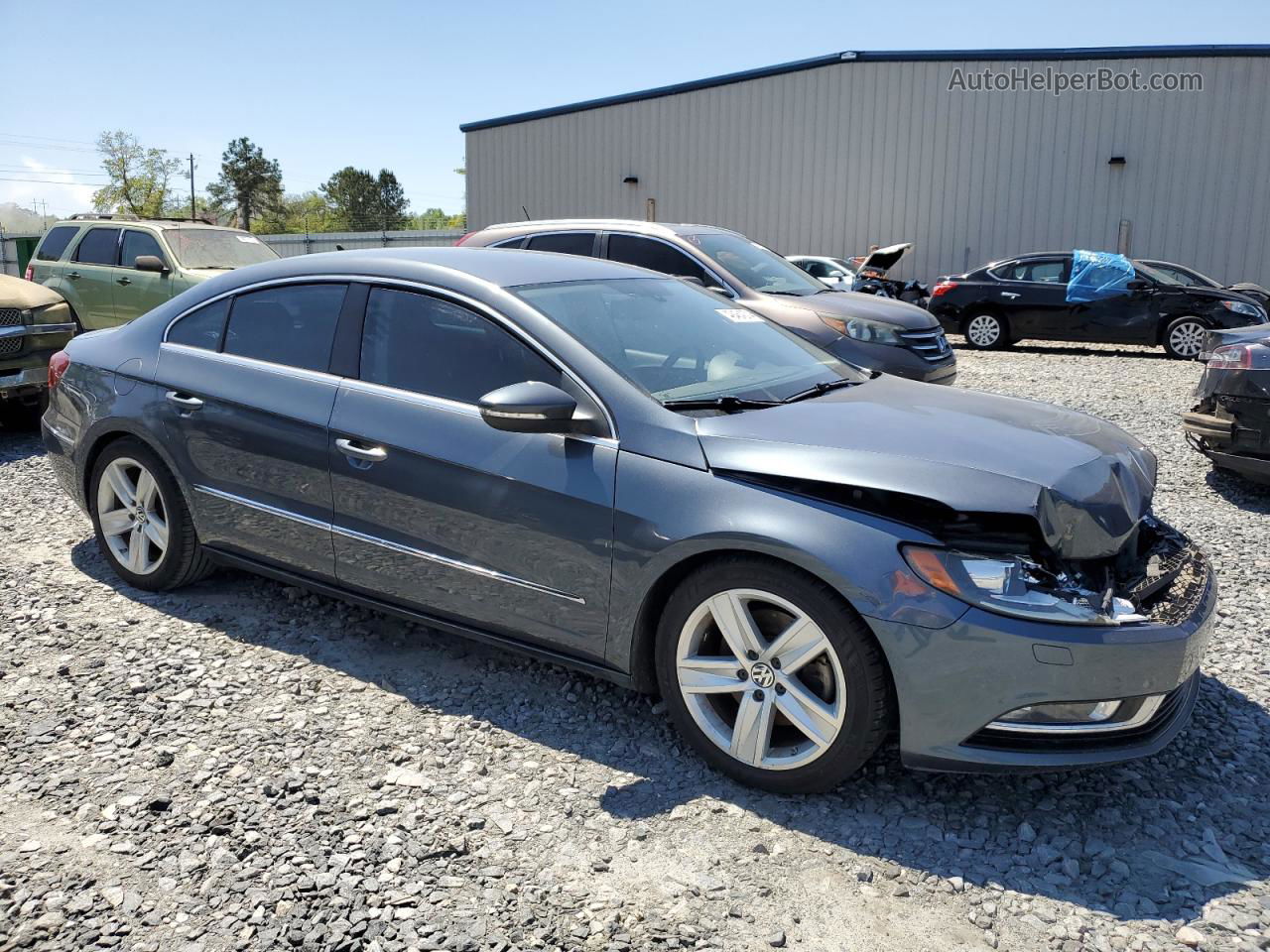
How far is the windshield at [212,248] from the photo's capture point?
11570 mm

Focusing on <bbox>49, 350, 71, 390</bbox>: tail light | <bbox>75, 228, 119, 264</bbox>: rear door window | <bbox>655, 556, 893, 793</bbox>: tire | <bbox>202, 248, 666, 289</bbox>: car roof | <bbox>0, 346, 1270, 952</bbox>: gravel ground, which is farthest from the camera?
<bbox>75, 228, 119, 264</bbox>: rear door window

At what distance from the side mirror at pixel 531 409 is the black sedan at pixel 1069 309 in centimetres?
1311

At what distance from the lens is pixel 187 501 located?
14.3 ft

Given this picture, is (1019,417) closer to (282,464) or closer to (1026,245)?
(282,464)

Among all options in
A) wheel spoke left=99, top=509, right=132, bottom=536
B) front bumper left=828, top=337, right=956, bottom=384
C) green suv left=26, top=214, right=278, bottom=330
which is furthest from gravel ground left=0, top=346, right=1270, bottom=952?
green suv left=26, top=214, right=278, bottom=330

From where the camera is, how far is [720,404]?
11.1ft

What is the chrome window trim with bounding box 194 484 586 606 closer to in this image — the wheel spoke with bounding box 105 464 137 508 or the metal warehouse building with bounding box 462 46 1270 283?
the wheel spoke with bounding box 105 464 137 508

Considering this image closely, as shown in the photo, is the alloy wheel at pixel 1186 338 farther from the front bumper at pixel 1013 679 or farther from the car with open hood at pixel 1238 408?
the front bumper at pixel 1013 679

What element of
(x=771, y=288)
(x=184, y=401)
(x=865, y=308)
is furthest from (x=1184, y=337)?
(x=184, y=401)

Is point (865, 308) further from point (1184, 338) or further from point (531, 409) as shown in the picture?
point (1184, 338)

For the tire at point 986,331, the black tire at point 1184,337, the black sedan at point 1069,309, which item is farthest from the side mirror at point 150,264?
the black tire at point 1184,337

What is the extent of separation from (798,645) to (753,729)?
0.31m

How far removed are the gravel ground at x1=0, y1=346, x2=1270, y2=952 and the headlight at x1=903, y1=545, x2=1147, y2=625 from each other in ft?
2.17

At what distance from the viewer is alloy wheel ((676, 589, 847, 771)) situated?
2910 mm
